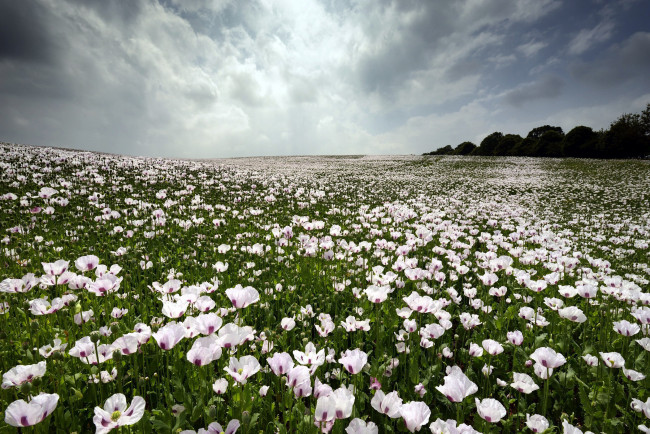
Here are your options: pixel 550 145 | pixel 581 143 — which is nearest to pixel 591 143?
pixel 581 143

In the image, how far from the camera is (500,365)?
3125mm

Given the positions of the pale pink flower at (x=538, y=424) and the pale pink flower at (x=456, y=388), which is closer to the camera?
the pale pink flower at (x=456, y=388)

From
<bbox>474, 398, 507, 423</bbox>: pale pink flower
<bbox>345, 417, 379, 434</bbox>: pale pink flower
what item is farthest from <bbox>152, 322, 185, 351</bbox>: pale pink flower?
<bbox>474, 398, 507, 423</bbox>: pale pink flower

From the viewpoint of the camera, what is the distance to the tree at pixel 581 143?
53.6 meters

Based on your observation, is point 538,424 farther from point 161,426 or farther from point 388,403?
point 161,426

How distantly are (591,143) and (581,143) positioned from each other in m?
1.58

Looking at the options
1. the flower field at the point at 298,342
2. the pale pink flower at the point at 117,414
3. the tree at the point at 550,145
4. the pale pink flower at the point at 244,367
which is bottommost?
the flower field at the point at 298,342

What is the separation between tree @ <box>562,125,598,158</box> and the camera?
176ft

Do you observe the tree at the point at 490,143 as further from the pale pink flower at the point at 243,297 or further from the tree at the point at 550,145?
the pale pink flower at the point at 243,297

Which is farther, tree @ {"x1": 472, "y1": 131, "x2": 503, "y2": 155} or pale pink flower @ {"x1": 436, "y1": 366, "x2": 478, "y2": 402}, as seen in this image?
tree @ {"x1": 472, "y1": 131, "x2": 503, "y2": 155}

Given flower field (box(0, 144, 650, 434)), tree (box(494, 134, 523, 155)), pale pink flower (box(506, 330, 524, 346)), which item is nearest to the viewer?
flower field (box(0, 144, 650, 434))

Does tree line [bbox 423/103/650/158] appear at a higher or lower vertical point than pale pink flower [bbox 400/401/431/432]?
higher

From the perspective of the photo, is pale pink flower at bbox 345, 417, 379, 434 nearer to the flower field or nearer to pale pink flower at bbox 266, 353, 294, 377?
the flower field

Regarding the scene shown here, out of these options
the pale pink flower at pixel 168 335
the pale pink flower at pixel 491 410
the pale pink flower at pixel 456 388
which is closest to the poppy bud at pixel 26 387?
the pale pink flower at pixel 168 335
